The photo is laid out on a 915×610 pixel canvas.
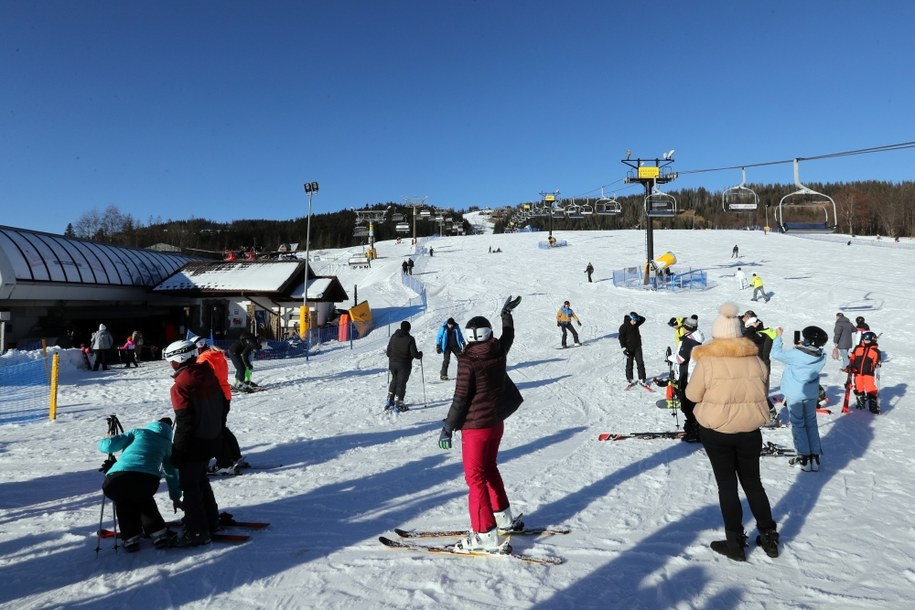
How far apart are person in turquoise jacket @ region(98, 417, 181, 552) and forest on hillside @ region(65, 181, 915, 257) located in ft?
148

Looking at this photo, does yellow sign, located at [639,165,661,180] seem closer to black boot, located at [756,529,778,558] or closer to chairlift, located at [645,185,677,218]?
chairlift, located at [645,185,677,218]

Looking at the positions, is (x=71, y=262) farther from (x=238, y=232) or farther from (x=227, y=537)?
(x=238, y=232)

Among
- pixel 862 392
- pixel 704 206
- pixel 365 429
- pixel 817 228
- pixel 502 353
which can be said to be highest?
pixel 704 206

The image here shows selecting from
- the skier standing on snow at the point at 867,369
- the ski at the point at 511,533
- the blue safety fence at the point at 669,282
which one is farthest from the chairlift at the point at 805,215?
the blue safety fence at the point at 669,282

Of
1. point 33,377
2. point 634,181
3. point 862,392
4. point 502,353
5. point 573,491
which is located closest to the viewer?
point 502,353

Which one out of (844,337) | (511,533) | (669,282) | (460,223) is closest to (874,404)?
(844,337)

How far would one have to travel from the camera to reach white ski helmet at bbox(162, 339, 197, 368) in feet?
12.9

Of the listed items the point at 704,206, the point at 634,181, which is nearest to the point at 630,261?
the point at 634,181

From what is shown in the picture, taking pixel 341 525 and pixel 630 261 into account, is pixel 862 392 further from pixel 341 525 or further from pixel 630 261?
pixel 630 261

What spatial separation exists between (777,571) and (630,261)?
3744 cm

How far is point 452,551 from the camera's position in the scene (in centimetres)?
365

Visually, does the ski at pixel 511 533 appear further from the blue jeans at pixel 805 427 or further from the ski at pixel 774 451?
the ski at pixel 774 451

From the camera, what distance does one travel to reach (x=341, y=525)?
14.3ft

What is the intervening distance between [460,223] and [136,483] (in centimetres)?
9530
